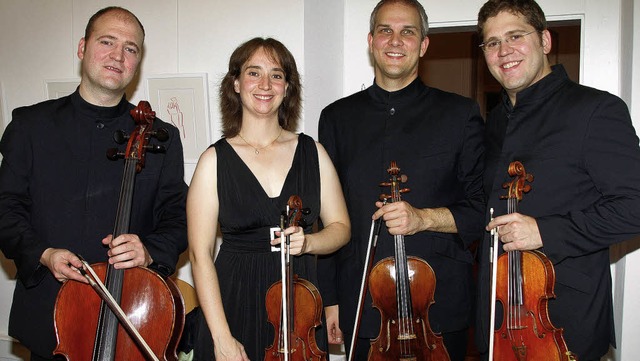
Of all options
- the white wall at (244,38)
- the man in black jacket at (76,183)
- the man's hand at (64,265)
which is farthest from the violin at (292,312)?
the white wall at (244,38)

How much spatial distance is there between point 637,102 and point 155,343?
2352 mm

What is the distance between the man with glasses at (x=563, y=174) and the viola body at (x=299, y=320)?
59cm

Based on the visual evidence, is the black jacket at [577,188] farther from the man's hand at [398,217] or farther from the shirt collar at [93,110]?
the shirt collar at [93,110]

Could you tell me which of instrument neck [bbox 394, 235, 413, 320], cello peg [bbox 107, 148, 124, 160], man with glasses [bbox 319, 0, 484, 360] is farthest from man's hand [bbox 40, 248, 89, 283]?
instrument neck [bbox 394, 235, 413, 320]

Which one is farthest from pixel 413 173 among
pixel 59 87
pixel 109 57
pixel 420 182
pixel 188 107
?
pixel 59 87

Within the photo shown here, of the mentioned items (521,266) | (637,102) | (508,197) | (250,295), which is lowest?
(250,295)

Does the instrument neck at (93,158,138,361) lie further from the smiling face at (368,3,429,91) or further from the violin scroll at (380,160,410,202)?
the smiling face at (368,3,429,91)

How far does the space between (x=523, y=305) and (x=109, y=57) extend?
64.3 inches

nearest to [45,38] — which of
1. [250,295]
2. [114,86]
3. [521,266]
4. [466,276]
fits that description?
[114,86]

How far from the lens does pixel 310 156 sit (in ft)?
7.62

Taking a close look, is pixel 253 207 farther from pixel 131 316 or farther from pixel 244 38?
pixel 244 38

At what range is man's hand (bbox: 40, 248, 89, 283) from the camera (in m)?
A: 2.05

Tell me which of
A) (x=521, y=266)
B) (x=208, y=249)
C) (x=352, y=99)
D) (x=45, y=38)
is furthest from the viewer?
(x=45, y=38)

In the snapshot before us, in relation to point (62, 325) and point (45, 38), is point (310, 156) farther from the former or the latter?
point (45, 38)
